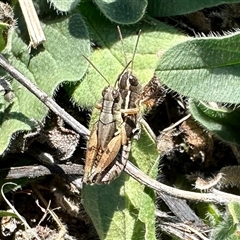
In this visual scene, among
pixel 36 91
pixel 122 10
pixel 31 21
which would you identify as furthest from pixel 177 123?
pixel 31 21

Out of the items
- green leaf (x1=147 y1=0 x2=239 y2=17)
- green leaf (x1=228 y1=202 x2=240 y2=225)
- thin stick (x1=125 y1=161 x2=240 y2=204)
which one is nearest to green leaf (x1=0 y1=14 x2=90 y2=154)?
green leaf (x1=147 y1=0 x2=239 y2=17)

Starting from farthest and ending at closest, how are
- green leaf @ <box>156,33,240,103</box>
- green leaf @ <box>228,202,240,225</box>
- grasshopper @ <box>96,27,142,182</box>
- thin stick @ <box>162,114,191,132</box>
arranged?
1. thin stick @ <box>162,114,191,132</box>
2. grasshopper @ <box>96,27,142,182</box>
3. green leaf @ <box>156,33,240,103</box>
4. green leaf @ <box>228,202,240,225</box>

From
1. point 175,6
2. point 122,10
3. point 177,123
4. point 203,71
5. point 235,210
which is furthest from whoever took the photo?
point 177,123

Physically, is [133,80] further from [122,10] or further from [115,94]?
[122,10]

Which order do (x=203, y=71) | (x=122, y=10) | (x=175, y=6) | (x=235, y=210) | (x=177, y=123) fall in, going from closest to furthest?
(x=235, y=210)
(x=203, y=71)
(x=122, y=10)
(x=175, y=6)
(x=177, y=123)

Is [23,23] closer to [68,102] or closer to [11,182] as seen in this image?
[68,102]

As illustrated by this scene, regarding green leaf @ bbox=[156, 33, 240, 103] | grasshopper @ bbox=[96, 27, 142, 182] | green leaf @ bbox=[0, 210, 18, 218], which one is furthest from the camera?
green leaf @ bbox=[0, 210, 18, 218]

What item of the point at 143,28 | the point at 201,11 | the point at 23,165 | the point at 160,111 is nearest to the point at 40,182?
the point at 23,165

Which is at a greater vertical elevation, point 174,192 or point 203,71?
point 203,71

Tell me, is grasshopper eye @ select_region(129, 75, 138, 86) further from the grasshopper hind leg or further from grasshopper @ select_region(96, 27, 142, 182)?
the grasshopper hind leg
